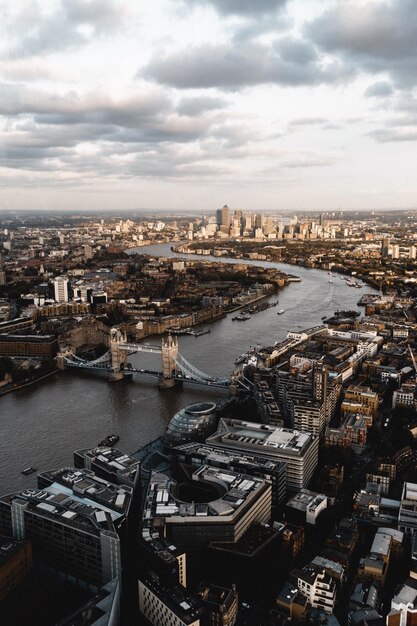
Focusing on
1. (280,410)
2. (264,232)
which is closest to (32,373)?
(280,410)

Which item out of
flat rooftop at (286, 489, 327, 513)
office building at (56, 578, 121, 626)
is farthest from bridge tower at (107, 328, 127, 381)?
office building at (56, 578, 121, 626)

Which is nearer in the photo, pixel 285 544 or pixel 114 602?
pixel 114 602

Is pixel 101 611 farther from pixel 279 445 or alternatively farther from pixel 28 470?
pixel 28 470

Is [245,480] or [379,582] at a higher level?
[245,480]

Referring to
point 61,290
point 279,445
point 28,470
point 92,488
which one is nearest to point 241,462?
point 279,445

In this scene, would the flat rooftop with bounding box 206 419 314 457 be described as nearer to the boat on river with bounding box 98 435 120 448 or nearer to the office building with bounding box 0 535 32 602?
the boat on river with bounding box 98 435 120 448

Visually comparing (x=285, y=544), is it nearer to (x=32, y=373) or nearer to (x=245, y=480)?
(x=245, y=480)
